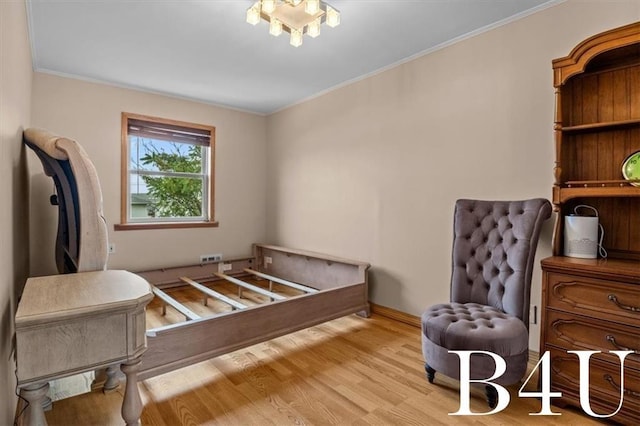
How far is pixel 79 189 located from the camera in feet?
5.10

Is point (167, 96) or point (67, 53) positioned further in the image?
point (167, 96)

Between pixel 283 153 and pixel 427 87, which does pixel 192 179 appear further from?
pixel 427 87

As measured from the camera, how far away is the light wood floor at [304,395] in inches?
66.1

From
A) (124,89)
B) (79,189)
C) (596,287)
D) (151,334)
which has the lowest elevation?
(151,334)

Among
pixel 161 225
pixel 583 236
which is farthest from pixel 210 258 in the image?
pixel 583 236

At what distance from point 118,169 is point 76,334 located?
3.24m

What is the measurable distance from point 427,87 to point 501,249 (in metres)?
1.51

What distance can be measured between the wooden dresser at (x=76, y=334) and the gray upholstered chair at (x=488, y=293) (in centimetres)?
151

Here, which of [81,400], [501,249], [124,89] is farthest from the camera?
[124,89]

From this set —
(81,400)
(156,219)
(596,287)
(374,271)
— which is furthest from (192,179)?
(596,287)

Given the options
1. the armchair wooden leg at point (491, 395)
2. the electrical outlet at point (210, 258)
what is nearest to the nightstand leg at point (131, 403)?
the armchair wooden leg at point (491, 395)

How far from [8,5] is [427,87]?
8.81 feet

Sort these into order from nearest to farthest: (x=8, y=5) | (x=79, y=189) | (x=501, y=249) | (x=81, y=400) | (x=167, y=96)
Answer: (x=8, y=5)
(x=79, y=189)
(x=81, y=400)
(x=501, y=249)
(x=167, y=96)

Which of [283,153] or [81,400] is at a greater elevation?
[283,153]
